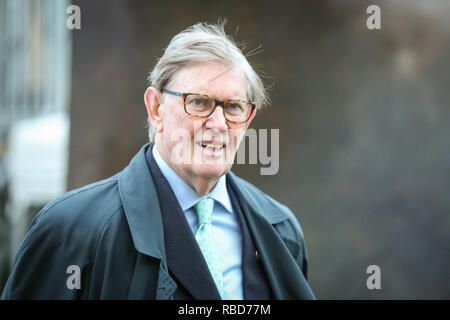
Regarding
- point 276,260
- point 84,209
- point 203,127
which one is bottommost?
point 276,260

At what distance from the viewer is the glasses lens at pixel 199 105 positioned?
5.57 ft

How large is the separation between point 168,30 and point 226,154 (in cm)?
208

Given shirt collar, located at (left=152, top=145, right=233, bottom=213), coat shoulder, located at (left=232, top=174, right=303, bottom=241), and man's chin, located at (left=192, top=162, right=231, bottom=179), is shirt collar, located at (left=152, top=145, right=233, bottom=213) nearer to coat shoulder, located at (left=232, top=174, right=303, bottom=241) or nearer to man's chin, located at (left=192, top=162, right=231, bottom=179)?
man's chin, located at (left=192, top=162, right=231, bottom=179)

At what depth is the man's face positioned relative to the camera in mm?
1697

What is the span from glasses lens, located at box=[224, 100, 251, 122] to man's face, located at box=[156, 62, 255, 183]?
2cm

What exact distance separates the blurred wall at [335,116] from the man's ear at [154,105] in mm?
1697

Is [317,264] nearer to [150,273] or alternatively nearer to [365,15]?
[365,15]

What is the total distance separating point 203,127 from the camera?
1.73 metres

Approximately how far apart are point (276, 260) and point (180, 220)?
0.45 m
